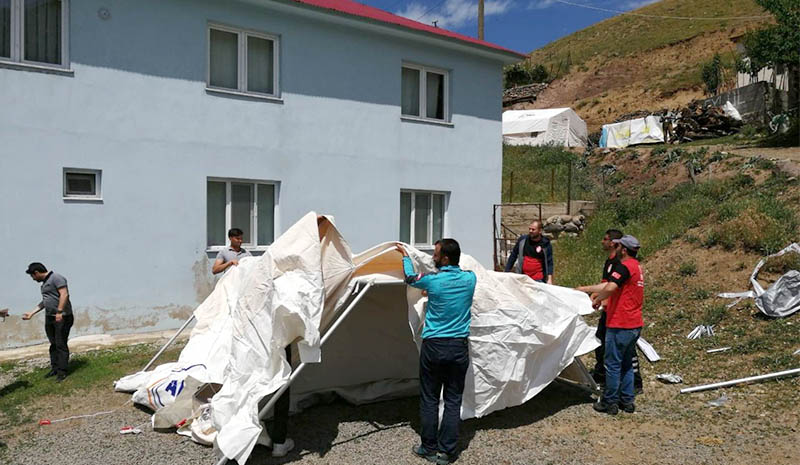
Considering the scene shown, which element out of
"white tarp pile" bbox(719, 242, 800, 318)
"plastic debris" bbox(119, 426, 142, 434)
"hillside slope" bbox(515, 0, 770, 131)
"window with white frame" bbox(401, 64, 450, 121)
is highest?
"hillside slope" bbox(515, 0, 770, 131)

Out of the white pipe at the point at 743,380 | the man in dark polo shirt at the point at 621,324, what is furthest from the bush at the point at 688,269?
the man in dark polo shirt at the point at 621,324

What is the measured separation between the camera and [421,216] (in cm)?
1205

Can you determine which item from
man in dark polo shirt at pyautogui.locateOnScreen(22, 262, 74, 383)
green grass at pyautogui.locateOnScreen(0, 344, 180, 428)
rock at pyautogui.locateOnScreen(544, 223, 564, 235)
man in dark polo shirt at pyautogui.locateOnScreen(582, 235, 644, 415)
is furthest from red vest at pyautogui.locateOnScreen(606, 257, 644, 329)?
rock at pyautogui.locateOnScreen(544, 223, 564, 235)

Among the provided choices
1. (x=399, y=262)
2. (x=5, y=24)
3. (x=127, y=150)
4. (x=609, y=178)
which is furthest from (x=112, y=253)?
(x=609, y=178)

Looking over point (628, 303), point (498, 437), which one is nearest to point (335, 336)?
point (498, 437)

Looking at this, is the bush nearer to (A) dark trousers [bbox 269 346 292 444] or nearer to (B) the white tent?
(A) dark trousers [bbox 269 346 292 444]

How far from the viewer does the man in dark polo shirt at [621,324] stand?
580 cm

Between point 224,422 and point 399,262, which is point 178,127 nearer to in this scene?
point 399,262

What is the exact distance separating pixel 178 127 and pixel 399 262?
16.5ft

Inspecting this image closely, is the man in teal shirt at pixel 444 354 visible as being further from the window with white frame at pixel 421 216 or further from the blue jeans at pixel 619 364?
the window with white frame at pixel 421 216

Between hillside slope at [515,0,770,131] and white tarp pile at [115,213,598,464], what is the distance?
34.6 metres

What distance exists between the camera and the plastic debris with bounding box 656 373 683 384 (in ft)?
22.4

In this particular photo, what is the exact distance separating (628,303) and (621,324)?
0.21 metres

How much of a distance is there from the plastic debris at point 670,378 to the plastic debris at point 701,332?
1519 millimetres
